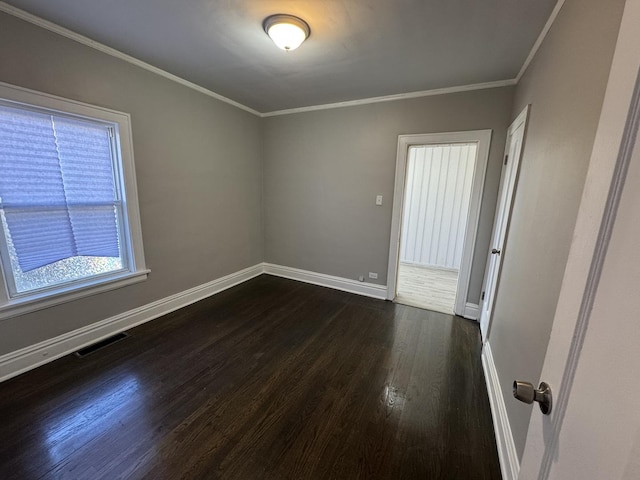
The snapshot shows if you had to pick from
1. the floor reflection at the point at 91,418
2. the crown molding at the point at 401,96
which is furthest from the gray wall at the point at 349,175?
the floor reflection at the point at 91,418

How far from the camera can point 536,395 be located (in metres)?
0.62

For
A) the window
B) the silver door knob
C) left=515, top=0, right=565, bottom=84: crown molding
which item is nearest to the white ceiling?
left=515, top=0, right=565, bottom=84: crown molding

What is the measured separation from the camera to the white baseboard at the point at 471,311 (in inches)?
119

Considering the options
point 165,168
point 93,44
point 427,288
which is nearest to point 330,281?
point 427,288

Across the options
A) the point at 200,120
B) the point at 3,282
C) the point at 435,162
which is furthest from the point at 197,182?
the point at 435,162

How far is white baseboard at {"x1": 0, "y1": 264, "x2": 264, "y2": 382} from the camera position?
198 centimetres

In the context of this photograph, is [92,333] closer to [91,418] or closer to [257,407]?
[91,418]

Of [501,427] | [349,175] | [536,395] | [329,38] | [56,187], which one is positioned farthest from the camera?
[349,175]

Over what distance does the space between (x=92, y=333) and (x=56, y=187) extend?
1297 millimetres

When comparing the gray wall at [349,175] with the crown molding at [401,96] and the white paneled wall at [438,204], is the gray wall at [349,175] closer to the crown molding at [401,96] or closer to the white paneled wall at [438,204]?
the crown molding at [401,96]

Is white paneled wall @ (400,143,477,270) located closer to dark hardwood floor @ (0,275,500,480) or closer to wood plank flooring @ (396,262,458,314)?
wood plank flooring @ (396,262,458,314)

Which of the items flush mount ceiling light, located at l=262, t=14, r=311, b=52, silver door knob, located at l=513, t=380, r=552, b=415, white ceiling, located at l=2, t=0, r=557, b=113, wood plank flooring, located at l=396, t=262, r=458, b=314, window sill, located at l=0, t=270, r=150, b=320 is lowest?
wood plank flooring, located at l=396, t=262, r=458, b=314

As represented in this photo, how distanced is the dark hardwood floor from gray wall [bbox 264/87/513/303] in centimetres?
121

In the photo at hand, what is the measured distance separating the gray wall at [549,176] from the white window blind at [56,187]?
3258mm
